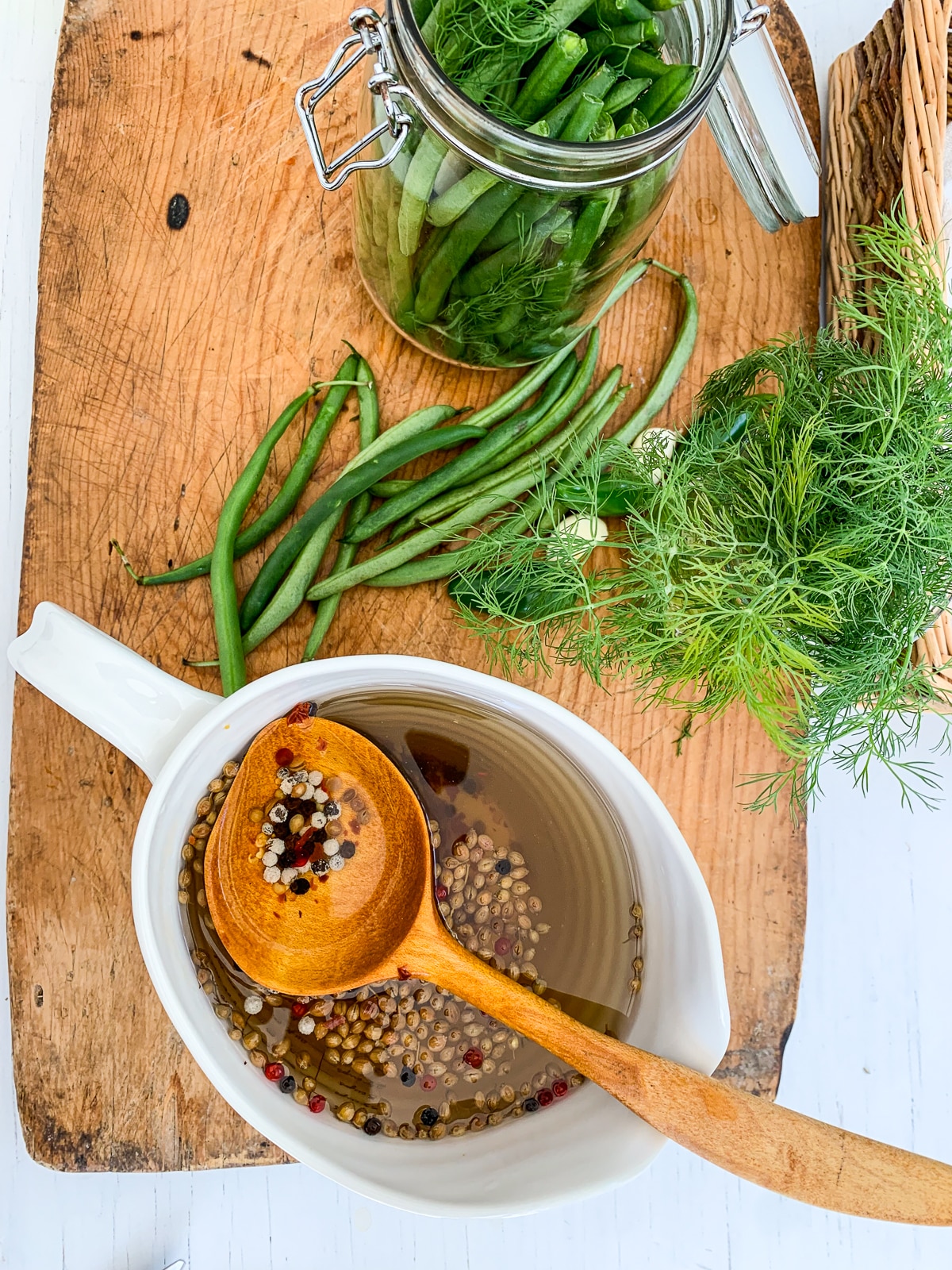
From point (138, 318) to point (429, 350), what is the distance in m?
0.40

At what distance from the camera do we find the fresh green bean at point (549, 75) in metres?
0.91

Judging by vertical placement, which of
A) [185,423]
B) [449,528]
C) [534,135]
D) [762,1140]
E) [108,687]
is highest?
[534,135]

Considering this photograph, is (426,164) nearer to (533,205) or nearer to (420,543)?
(533,205)

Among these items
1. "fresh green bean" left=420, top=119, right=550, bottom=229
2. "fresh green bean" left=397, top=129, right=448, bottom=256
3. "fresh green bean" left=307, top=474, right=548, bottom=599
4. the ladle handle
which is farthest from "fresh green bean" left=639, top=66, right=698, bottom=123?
the ladle handle

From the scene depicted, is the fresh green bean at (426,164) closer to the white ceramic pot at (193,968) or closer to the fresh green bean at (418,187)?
the fresh green bean at (418,187)

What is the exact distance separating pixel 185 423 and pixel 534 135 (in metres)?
0.62

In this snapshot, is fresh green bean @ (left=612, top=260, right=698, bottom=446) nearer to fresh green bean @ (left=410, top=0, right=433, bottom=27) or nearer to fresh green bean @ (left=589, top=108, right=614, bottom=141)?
fresh green bean @ (left=589, top=108, right=614, bottom=141)

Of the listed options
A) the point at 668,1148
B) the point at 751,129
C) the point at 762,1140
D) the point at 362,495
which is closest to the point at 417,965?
the point at 762,1140

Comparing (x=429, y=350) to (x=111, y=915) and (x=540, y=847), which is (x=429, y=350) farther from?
(x=111, y=915)

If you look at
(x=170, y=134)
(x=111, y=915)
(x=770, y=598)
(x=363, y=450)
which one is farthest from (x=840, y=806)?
(x=170, y=134)

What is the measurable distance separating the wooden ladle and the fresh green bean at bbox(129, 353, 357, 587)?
0.94 feet

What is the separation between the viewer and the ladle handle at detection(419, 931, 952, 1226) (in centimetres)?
84

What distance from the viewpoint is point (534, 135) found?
0.88 metres

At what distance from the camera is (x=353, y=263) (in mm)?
1298
